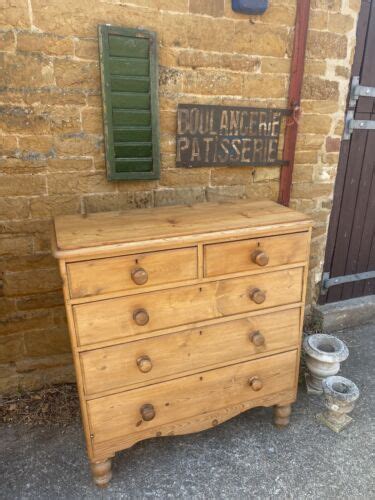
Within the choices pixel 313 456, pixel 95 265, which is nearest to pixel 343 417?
pixel 313 456

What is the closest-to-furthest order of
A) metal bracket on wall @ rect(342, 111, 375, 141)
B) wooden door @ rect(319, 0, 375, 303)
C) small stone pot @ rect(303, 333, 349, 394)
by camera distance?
small stone pot @ rect(303, 333, 349, 394), wooden door @ rect(319, 0, 375, 303), metal bracket on wall @ rect(342, 111, 375, 141)

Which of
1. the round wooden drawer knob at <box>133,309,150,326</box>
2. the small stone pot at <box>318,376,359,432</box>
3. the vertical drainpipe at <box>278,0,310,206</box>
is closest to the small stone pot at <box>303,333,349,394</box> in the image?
the small stone pot at <box>318,376,359,432</box>

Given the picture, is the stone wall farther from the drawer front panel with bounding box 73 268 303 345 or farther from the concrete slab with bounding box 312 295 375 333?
the concrete slab with bounding box 312 295 375 333

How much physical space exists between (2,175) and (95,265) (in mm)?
1029

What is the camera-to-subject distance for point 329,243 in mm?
3438

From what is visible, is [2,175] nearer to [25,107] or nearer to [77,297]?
[25,107]

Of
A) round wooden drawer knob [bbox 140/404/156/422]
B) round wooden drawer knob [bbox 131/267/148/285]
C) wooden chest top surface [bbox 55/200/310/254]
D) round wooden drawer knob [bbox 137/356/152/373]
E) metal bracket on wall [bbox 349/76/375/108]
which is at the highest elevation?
metal bracket on wall [bbox 349/76/375/108]

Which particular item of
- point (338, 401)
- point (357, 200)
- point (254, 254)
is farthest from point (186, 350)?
point (357, 200)

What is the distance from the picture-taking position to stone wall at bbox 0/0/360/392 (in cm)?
215

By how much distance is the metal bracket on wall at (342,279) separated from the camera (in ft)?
11.6

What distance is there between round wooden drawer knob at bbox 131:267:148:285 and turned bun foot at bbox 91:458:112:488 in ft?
3.50

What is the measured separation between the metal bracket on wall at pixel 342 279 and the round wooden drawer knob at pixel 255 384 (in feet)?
5.29

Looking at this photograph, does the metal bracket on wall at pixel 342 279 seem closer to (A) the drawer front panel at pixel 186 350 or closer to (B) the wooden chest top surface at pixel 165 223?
(A) the drawer front panel at pixel 186 350

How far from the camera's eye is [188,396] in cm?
214
